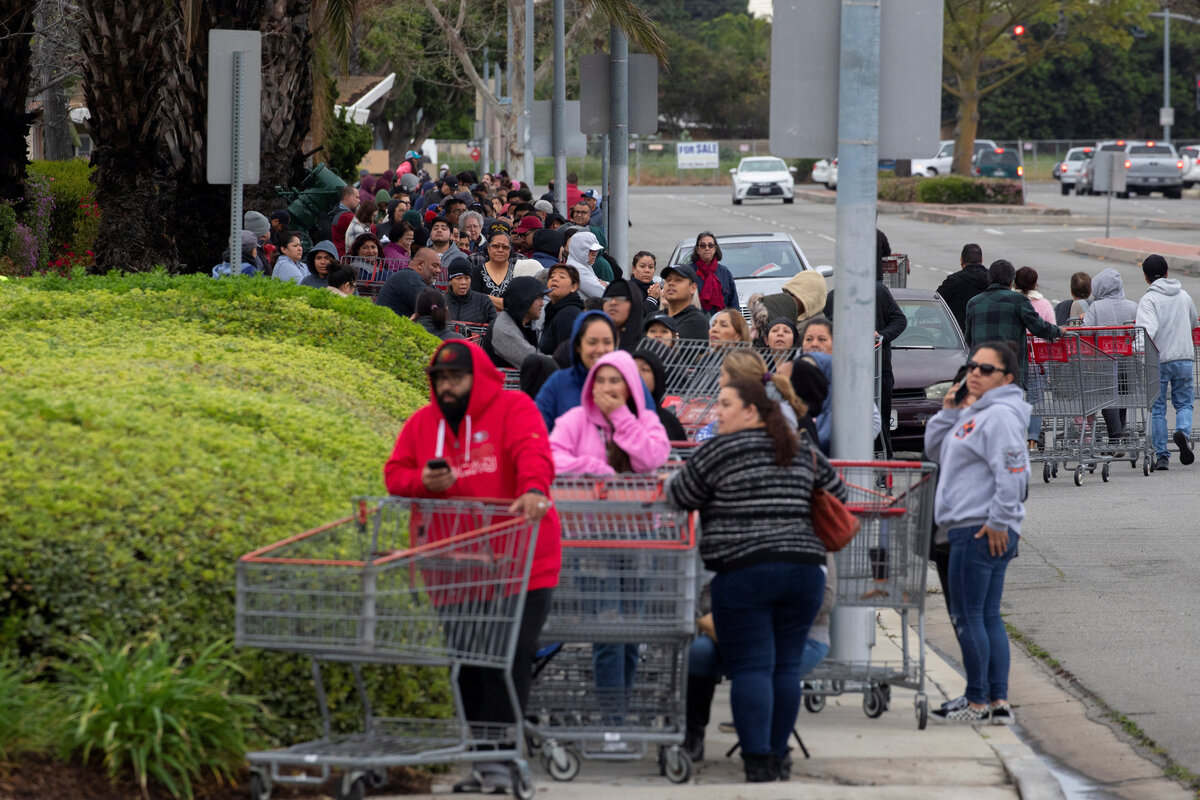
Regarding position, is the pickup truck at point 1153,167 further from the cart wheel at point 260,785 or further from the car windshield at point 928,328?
the cart wheel at point 260,785

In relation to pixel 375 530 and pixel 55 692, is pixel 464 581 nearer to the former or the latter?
pixel 375 530

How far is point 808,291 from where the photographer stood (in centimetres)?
1234

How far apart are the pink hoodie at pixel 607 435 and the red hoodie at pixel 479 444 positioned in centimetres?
54

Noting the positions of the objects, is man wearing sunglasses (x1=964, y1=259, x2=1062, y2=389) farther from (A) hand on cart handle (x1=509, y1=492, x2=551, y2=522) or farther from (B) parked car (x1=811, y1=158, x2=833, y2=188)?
(B) parked car (x1=811, y1=158, x2=833, y2=188)

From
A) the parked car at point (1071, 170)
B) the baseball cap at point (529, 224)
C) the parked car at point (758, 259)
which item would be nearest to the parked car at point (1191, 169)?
the parked car at point (1071, 170)

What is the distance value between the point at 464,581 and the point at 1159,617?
209 inches

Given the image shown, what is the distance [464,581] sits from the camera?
5.65m

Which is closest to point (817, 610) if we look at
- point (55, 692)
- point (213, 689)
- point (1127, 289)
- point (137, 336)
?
point (213, 689)

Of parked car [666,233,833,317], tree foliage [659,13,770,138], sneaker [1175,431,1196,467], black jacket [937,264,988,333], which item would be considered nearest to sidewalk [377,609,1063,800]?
sneaker [1175,431,1196,467]

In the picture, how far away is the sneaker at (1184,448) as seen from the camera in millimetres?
14523

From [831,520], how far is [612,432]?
1.03 meters

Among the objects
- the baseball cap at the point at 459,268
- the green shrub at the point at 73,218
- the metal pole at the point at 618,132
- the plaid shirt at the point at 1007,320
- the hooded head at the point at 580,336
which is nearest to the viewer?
the hooded head at the point at 580,336

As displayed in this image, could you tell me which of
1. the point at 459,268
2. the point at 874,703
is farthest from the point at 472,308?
the point at 874,703

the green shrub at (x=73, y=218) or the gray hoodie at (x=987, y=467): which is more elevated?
the green shrub at (x=73, y=218)
